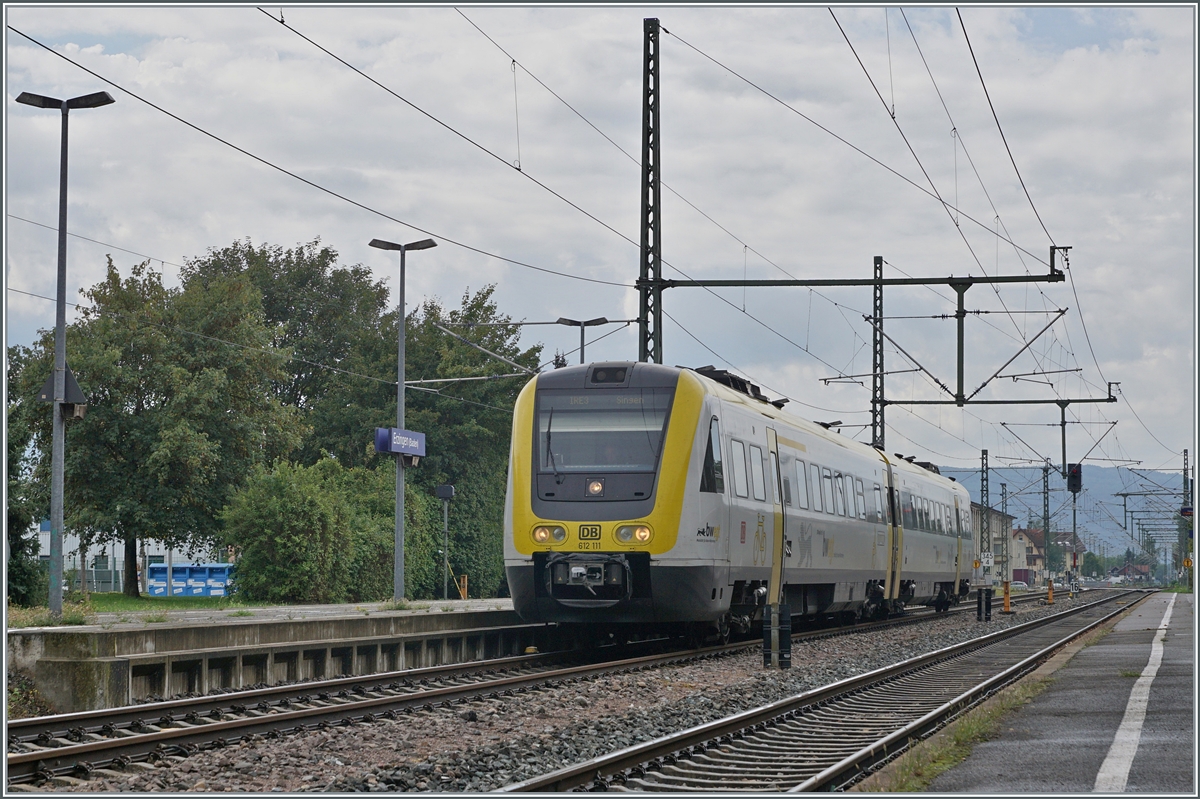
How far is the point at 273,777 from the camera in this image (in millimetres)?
9398

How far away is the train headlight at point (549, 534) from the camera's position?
17734 mm

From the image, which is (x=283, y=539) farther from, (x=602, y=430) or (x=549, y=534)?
(x=602, y=430)

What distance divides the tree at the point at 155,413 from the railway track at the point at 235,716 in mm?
29494

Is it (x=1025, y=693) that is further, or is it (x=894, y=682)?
(x=894, y=682)

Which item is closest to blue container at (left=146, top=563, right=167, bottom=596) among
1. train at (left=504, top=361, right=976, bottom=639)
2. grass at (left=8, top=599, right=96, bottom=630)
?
grass at (left=8, top=599, right=96, bottom=630)

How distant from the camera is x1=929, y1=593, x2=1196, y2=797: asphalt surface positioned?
8.60m

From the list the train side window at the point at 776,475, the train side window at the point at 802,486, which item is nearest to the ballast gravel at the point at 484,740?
the train side window at the point at 776,475

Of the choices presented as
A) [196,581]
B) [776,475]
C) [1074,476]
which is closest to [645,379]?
[776,475]

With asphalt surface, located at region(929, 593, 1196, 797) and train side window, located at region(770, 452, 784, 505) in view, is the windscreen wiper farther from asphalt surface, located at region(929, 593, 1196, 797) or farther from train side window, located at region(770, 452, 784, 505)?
asphalt surface, located at region(929, 593, 1196, 797)

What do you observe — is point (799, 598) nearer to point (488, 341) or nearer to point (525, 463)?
point (525, 463)

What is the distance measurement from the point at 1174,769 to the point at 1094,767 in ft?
1.60

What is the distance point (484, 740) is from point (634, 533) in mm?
6611

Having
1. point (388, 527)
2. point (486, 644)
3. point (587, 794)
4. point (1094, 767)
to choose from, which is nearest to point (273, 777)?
point (587, 794)

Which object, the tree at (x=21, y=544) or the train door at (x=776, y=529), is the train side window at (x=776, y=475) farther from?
the tree at (x=21, y=544)
